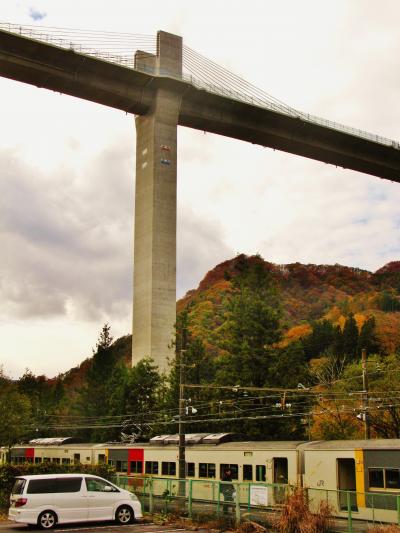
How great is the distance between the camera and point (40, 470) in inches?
1232

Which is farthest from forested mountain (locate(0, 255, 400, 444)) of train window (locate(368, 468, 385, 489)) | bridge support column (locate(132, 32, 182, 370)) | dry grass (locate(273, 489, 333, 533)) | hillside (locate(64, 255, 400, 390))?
hillside (locate(64, 255, 400, 390))

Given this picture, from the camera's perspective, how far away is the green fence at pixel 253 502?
71.4ft

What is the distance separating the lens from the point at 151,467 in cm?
3766

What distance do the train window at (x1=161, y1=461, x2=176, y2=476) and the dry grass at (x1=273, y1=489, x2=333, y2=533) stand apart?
1494cm

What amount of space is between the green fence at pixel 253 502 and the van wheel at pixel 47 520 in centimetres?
513

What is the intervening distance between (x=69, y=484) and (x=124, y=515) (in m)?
2.55

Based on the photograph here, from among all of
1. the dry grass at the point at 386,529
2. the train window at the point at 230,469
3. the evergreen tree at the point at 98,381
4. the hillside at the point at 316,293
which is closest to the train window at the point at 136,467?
the train window at the point at 230,469

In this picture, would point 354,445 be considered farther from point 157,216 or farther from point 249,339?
point 157,216

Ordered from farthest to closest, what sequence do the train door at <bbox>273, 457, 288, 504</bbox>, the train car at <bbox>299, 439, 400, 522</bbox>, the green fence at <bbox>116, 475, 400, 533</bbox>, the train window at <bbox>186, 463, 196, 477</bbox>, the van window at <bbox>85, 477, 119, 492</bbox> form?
the train window at <bbox>186, 463, 196, 477</bbox> < the train door at <bbox>273, 457, 288, 504</bbox> < the van window at <bbox>85, 477, 119, 492</bbox> < the train car at <bbox>299, 439, 400, 522</bbox> < the green fence at <bbox>116, 475, 400, 533</bbox>

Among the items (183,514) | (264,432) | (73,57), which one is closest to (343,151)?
(73,57)

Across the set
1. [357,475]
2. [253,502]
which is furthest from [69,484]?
[357,475]

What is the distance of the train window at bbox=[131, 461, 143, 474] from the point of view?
1519 inches

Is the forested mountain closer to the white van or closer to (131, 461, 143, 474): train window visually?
(131, 461, 143, 474): train window

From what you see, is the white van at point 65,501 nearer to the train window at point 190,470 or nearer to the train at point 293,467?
the train at point 293,467
